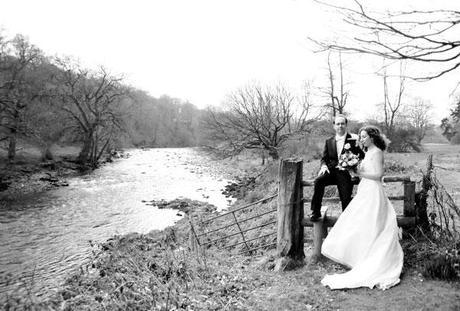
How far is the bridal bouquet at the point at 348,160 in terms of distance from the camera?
4932 millimetres

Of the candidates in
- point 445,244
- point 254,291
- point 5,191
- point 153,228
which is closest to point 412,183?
point 445,244

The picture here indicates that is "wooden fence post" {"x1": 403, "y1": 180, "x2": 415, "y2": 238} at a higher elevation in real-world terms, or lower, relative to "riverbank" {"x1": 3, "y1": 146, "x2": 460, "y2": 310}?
higher

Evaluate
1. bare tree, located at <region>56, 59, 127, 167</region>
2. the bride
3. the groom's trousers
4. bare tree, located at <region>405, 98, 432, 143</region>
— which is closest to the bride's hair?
the bride

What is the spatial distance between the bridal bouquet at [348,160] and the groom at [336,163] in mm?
77

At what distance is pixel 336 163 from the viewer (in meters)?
5.22

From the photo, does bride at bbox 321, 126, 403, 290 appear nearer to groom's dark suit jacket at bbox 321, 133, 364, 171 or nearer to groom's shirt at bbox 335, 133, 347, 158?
groom's dark suit jacket at bbox 321, 133, 364, 171

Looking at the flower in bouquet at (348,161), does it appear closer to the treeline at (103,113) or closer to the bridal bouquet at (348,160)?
the bridal bouquet at (348,160)

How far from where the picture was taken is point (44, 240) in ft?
44.2

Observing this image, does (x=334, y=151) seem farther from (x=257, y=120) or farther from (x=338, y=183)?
(x=257, y=120)

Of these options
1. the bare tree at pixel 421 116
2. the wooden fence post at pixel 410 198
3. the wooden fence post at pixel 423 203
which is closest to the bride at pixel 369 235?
the wooden fence post at pixel 410 198

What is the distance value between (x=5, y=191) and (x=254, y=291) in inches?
919

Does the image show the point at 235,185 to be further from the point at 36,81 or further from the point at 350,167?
the point at 36,81

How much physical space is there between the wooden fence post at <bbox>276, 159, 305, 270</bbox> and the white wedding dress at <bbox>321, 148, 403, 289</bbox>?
820 millimetres

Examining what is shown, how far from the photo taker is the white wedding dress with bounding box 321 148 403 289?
4531 mm
